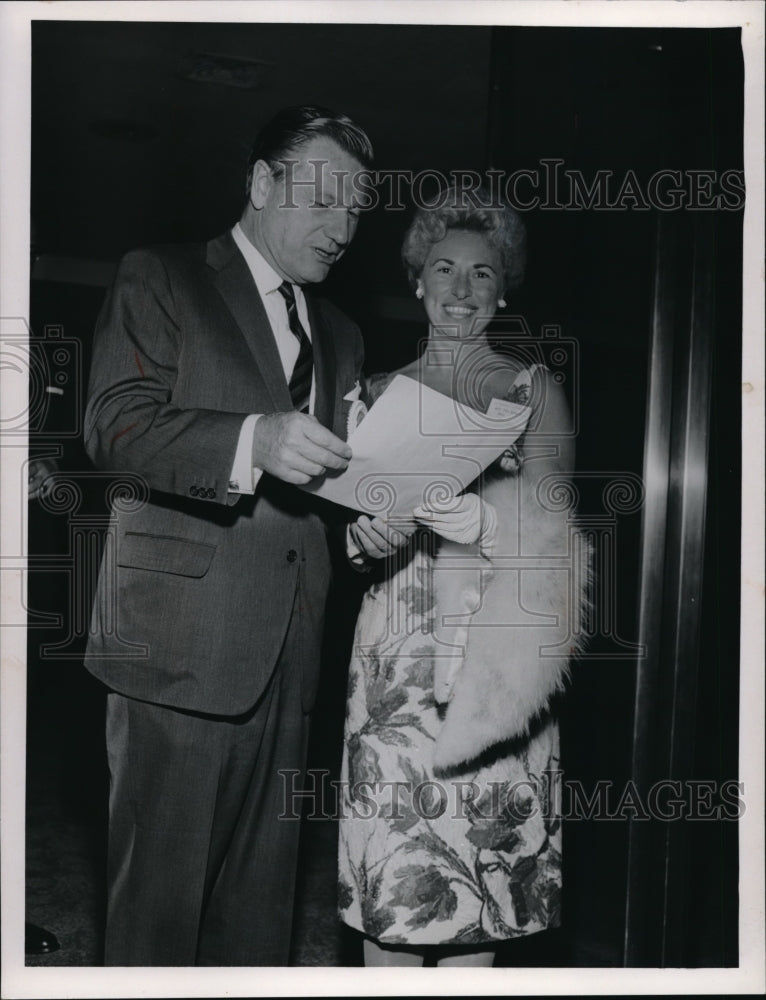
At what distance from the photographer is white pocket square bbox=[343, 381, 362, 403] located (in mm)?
1897

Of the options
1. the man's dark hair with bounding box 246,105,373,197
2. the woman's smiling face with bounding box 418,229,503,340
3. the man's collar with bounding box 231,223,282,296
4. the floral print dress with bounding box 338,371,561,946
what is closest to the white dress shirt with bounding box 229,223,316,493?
the man's collar with bounding box 231,223,282,296

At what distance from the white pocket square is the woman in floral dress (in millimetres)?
25

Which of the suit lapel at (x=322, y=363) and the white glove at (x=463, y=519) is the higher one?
the suit lapel at (x=322, y=363)

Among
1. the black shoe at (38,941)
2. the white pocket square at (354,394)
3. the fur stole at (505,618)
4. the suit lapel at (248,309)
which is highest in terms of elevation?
the suit lapel at (248,309)

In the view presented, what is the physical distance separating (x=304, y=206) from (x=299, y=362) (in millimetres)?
263

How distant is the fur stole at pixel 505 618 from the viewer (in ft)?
6.25

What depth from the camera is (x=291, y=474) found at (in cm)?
185

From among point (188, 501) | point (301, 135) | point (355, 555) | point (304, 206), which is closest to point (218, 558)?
point (188, 501)

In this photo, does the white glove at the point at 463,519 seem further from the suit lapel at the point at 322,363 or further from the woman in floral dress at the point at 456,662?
the suit lapel at the point at 322,363

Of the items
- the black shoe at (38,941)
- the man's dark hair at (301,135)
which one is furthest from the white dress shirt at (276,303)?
the black shoe at (38,941)

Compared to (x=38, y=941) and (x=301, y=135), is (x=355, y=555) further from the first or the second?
(x=38, y=941)

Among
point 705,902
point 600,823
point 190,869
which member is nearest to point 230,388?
point 190,869

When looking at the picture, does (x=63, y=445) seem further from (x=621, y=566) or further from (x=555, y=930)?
(x=555, y=930)

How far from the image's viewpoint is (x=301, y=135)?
1.89m
